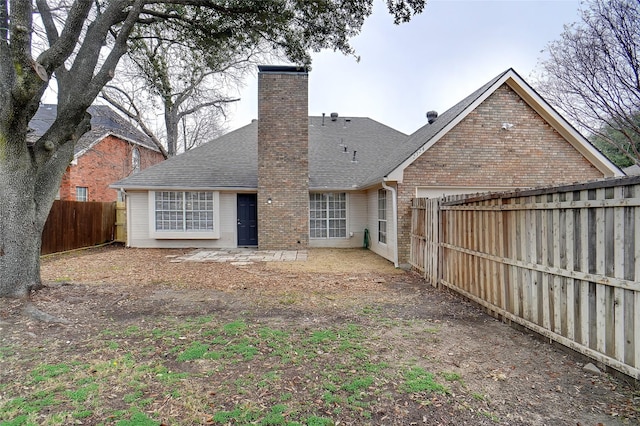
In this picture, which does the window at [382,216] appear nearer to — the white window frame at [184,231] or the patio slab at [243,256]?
the patio slab at [243,256]

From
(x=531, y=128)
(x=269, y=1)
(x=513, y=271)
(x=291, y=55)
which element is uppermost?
(x=269, y=1)

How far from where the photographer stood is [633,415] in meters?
2.75

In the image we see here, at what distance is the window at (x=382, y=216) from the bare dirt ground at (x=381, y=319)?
78.4 inches

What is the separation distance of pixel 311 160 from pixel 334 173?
5.10 ft

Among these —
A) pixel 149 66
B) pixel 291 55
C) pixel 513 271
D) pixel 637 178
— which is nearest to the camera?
pixel 637 178

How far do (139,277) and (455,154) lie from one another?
926 centimetres

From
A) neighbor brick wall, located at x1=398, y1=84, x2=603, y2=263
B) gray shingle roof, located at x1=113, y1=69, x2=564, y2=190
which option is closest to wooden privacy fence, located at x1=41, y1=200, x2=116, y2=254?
gray shingle roof, located at x1=113, y1=69, x2=564, y2=190

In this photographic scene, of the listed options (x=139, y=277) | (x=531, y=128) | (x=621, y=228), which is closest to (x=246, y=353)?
Answer: (x=621, y=228)

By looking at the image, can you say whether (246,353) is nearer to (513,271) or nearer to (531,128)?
(513,271)

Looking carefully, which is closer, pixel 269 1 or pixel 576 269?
pixel 576 269

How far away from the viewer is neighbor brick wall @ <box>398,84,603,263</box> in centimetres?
968

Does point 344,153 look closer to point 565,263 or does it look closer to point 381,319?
point 381,319

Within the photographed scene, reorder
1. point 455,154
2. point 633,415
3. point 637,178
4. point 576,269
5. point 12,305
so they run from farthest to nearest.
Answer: point 455,154 → point 12,305 → point 576,269 → point 637,178 → point 633,415

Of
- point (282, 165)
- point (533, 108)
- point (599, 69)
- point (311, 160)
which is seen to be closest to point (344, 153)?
point (311, 160)
